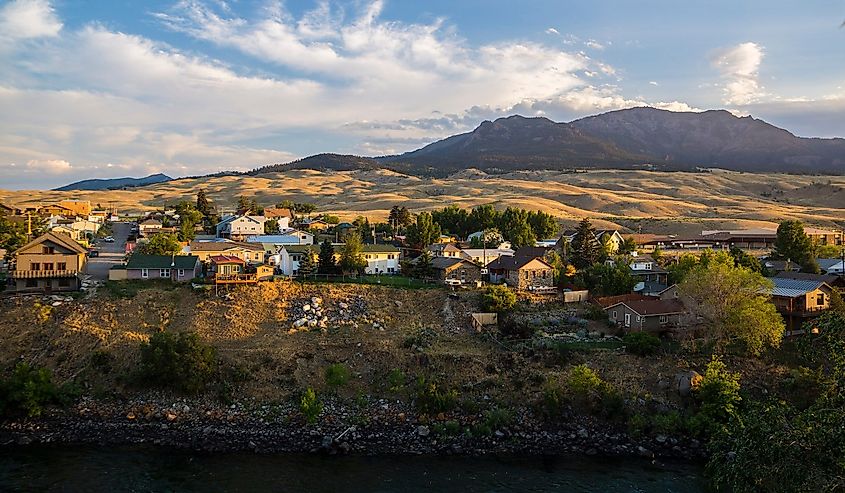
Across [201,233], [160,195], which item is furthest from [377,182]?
[201,233]

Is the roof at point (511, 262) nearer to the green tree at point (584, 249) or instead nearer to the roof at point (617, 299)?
the roof at point (617, 299)

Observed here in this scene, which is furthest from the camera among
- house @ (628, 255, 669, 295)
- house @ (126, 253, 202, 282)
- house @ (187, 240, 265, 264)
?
house @ (187, 240, 265, 264)

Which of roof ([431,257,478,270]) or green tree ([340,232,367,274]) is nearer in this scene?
green tree ([340,232,367,274])

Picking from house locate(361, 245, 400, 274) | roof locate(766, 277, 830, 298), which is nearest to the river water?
roof locate(766, 277, 830, 298)

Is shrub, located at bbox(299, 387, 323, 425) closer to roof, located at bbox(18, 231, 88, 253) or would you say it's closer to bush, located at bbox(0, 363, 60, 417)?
bush, located at bbox(0, 363, 60, 417)

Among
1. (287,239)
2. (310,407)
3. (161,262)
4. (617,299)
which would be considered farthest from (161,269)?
(617,299)

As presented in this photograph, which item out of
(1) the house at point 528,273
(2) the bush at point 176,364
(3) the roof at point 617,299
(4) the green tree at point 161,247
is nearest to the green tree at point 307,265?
(4) the green tree at point 161,247

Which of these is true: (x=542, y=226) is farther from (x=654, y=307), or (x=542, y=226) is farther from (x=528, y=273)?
(x=654, y=307)

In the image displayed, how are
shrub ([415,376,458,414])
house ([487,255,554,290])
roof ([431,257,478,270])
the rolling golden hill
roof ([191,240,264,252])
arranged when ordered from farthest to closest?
the rolling golden hill < roof ([191,240,264,252]) < roof ([431,257,478,270]) < house ([487,255,554,290]) < shrub ([415,376,458,414])
